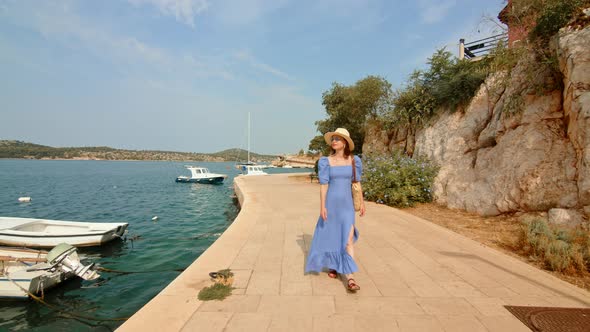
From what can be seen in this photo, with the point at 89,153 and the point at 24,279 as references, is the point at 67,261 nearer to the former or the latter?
the point at 24,279

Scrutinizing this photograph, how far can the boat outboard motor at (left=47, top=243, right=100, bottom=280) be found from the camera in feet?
18.5

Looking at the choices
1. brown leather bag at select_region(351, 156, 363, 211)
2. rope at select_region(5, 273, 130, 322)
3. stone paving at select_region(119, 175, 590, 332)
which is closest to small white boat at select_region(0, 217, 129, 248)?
rope at select_region(5, 273, 130, 322)

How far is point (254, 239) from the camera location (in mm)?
5680

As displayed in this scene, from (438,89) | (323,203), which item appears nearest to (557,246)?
(323,203)

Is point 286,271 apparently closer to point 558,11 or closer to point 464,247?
point 464,247

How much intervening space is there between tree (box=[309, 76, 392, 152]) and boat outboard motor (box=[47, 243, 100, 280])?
16743mm

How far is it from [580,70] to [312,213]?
6.97 metres

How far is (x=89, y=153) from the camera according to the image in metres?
146

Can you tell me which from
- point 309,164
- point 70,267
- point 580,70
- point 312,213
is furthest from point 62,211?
point 309,164

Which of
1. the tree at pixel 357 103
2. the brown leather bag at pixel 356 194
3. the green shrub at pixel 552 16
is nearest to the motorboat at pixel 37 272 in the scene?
the brown leather bag at pixel 356 194

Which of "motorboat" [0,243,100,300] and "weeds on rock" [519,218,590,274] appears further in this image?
"motorboat" [0,243,100,300]

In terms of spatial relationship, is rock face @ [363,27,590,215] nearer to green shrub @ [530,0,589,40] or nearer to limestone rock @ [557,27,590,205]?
limestone rock @ [557,27,590,205]

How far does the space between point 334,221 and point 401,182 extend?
24.4 ft

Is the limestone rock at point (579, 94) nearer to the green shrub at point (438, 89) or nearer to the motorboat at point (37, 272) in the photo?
the green shrub at point (438, 89)
